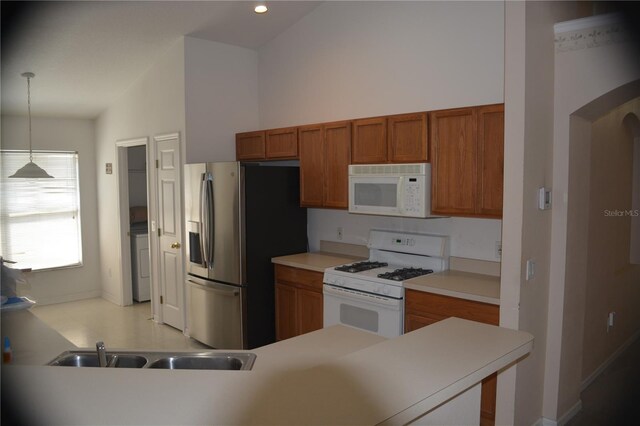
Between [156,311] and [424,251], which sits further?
[156,311]

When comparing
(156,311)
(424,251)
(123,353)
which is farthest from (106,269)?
(123,353)

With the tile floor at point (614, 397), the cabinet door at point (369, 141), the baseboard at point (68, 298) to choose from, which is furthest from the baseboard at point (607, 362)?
the baseboard at point (68, 298)

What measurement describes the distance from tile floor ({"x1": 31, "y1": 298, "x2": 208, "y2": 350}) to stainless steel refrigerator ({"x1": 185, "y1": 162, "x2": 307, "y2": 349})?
47 cm

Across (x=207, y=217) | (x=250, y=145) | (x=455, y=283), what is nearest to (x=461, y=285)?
(x=455, y=283)

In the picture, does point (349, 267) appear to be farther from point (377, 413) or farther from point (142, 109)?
point (142, 109)

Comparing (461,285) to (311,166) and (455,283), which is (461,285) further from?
(311,166)

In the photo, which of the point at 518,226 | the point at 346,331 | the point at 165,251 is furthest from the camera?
the point at 165,251

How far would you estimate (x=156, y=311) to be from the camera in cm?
526

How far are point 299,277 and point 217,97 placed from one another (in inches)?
80.3

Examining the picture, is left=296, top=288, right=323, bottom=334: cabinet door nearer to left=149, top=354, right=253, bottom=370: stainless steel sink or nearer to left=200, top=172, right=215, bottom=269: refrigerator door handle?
left=200, top=172, right=215, bottom=269: refrigerator door handle

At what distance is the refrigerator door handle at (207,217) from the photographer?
4148mm

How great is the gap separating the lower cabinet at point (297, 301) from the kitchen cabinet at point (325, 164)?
629mm

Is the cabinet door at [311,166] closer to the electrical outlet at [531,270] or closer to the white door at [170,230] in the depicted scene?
the white door at [170,230]

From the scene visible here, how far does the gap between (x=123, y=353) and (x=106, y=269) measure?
4.91 m
